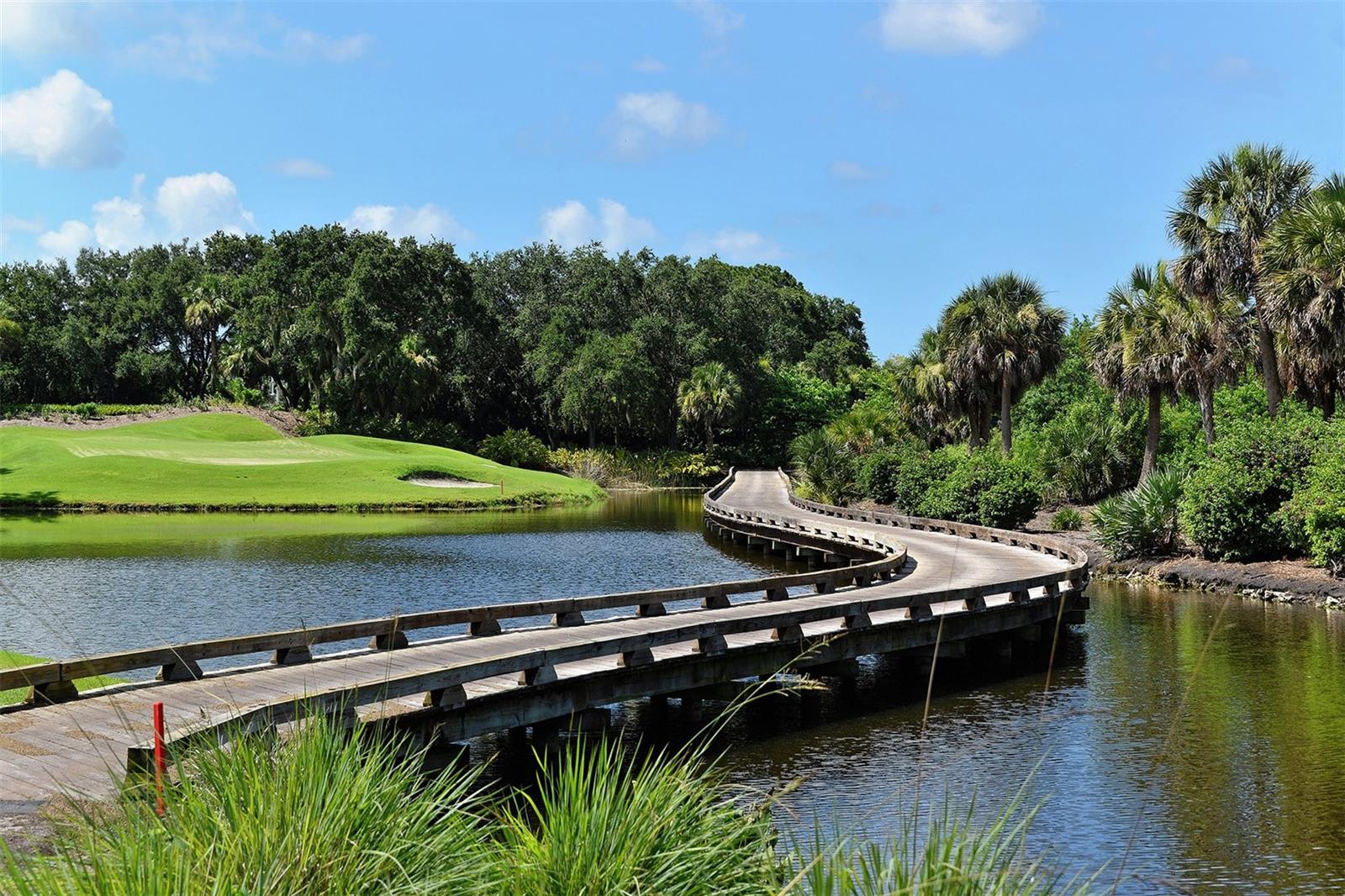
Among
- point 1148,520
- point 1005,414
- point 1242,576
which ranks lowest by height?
point 1242,576

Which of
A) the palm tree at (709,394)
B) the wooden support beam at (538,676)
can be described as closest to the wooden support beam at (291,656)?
the wooden support beam at (538,676)

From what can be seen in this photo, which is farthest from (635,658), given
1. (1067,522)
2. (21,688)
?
(1067,522)

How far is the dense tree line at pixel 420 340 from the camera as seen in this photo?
8225cm

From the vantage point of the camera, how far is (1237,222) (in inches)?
1544

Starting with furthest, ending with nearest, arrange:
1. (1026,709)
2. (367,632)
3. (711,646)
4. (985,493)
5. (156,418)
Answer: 1. (156,418)
2. (985,493)
3. (1026,709)
4. (711,646)
5. (367,632)

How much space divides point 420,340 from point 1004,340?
4432 cm

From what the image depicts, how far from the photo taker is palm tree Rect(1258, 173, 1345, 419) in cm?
3164

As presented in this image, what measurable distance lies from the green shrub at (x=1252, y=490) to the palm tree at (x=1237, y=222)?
299 inches

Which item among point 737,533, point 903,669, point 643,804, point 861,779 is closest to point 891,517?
point 737,533

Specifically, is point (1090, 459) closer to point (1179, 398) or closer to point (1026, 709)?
point (1179, 398)

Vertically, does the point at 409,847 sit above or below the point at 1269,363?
below

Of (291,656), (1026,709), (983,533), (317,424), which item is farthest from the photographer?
(317,424)

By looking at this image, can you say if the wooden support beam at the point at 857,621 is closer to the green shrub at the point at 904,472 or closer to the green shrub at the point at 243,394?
the green shrub at the point at 904,472

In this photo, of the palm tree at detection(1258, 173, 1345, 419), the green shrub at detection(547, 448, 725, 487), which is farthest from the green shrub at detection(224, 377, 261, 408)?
the palm tree at detection(1258, 173, 1345, 419)
